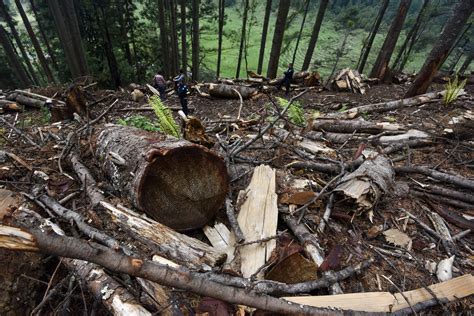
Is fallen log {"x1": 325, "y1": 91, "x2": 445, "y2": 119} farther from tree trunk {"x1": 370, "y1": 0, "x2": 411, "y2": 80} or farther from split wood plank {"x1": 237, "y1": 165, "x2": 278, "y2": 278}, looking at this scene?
tree trunk {"x1": 370, "y1": 0, "x2": 411, "y2": 80}

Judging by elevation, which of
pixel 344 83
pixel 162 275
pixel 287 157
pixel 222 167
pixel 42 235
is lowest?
pixel 344 83

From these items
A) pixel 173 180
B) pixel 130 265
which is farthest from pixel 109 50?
pixel 130 265

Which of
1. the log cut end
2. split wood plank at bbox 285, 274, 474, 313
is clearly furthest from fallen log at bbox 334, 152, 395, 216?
the log cut end

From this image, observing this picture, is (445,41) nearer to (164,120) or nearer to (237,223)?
(164,120)

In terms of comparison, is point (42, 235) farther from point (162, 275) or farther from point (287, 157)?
point (287, 157)

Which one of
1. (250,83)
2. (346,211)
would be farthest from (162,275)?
(250,83)

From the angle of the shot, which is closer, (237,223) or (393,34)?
(237,223)

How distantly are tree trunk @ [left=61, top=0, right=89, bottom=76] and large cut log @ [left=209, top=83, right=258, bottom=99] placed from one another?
584 cm

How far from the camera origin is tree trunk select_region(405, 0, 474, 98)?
645 cm

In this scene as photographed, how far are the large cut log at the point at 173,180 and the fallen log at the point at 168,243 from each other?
0.51 feet

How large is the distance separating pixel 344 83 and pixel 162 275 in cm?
1126

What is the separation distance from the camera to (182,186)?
2.68 m

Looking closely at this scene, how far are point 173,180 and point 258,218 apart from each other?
3.29 feet

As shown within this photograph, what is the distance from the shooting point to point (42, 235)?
1.13 metres
